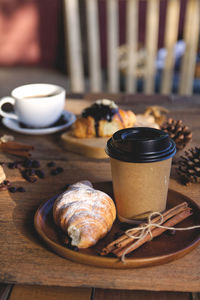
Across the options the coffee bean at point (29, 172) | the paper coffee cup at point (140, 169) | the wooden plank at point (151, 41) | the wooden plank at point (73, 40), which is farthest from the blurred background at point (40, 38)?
the paper coffee cup at point (140, 169)

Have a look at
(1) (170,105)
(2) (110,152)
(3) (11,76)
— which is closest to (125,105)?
(1) (170,105)

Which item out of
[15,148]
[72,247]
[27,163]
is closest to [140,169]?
[72,247]

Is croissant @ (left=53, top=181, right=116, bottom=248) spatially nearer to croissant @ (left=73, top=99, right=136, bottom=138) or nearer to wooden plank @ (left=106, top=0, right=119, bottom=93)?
croissant @ (left=73, top=99, right=136, bottom=138)

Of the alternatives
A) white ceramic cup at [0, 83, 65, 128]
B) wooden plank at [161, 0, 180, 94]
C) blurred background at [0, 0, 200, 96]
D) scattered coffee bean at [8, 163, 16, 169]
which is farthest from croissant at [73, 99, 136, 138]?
blurred background at [0, 0, 200, 96]

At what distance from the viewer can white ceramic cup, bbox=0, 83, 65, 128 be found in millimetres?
1182

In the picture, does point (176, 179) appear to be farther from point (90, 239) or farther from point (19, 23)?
point (19, 23)

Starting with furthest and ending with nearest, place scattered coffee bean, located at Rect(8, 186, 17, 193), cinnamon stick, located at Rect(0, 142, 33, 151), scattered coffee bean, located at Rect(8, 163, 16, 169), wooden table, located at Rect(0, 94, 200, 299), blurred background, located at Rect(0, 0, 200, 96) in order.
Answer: blurred background, located at Rect(0, 0, 200, 96) < cinnamon stick, located at Rect(0, 142, 33, 151) < scattered coffee bean, located at Rect(8, 163, 16, 169) < scattered coffee bean, located at Rect(8, 186, 17, 193) < wooden table, located at Rect(0, 94, 200, 299)

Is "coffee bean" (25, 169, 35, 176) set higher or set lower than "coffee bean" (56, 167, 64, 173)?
higher

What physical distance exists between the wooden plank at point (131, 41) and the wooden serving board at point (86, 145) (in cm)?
102

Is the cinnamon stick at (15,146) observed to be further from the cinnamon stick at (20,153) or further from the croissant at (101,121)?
the croissant at (101,121)

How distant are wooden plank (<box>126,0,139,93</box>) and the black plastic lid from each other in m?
1.38

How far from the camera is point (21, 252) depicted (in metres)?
0.63

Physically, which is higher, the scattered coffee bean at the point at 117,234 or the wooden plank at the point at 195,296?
the scattered coffee bean at the point at 117,234

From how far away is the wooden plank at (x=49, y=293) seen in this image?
62cm
